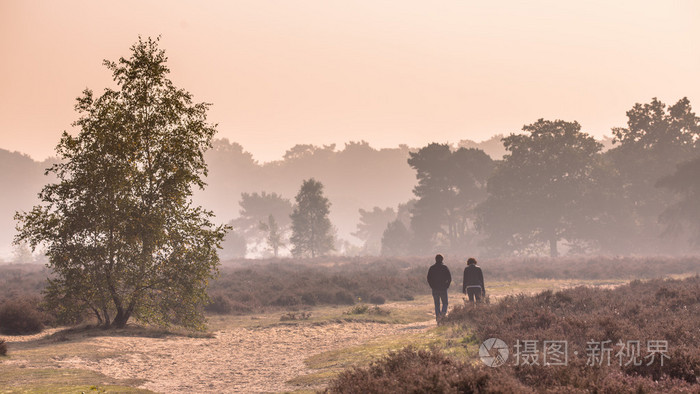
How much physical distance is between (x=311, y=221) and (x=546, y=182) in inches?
1291

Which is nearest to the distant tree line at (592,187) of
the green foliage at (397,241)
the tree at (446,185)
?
the tree at (446,185)

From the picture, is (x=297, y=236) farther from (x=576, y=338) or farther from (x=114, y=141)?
(x=576, y=338)

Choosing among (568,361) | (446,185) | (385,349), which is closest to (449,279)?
(385,349)

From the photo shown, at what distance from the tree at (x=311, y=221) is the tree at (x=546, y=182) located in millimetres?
25635

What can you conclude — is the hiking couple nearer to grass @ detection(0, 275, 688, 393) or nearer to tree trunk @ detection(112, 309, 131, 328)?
grass @ detection(0, 275, 688, 393)

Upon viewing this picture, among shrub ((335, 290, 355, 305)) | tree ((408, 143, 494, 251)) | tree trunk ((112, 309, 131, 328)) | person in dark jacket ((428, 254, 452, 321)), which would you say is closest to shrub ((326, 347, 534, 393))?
person in dark jacket ((428, 254, 452, 321))

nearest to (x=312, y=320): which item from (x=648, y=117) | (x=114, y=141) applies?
(x=114, y=141)

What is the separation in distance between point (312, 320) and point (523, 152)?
47.1 m

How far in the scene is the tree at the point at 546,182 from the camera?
196ft

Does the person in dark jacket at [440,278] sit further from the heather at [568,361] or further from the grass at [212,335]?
the heather at [568,361]

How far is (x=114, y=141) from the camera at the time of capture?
56.4 feet

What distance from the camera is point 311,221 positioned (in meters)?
77.8

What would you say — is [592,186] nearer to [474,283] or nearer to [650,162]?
[650,162]

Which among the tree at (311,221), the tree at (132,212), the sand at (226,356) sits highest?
the tree at (311,221)
